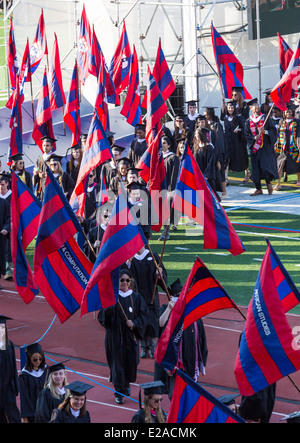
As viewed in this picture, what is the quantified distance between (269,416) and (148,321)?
2674mm

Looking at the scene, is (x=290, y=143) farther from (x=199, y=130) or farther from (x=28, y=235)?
(x=28, y=235)

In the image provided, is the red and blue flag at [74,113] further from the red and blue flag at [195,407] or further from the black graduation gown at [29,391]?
the red and blue flag at [195,407]

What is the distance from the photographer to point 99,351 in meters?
12.7

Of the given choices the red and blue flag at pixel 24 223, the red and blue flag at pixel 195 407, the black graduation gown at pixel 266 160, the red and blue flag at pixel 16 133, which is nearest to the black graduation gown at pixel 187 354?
the red and blue flag at pixel 24 223

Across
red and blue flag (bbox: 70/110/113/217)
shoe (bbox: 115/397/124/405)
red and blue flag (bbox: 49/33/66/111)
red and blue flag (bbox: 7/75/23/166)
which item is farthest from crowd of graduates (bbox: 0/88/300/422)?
red and blue flag (bbox: 49/33/66/111)

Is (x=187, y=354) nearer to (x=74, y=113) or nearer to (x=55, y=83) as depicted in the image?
(x=74, y=113)

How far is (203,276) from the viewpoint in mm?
9672

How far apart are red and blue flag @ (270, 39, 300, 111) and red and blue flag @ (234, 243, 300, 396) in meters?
10.5

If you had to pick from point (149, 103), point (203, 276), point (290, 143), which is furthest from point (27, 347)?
point (290, 143)

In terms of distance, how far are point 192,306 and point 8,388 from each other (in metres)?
2.20

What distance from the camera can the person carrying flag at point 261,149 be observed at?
2094 centimetres

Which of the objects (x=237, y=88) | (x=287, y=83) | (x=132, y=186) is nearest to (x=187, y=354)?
(x=132, y=186)

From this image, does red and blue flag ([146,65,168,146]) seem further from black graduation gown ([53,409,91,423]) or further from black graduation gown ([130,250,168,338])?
black graduation gown ([53,409,91,423])

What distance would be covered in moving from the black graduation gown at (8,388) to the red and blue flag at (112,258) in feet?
3.29
